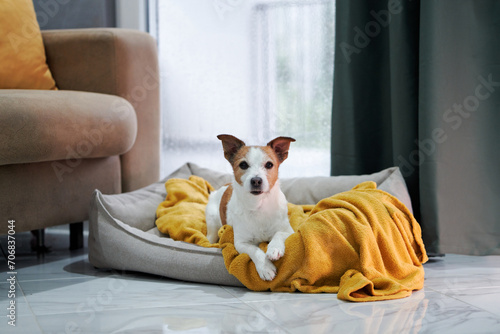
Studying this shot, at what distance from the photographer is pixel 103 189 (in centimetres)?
229

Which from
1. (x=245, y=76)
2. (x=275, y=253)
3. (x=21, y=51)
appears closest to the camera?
(x=275, y=253)

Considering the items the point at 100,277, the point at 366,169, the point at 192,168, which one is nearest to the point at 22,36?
the point at 192,168

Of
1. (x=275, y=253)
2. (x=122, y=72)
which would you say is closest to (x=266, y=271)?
(x=275, y=253)

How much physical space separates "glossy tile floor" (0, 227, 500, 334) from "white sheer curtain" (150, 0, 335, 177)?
1.31 metres

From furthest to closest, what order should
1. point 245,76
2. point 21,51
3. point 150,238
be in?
point 245,76
point 21,51
point 150,238

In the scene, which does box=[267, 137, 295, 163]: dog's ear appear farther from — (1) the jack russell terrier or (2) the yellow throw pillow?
(2) the yellow throw pillow

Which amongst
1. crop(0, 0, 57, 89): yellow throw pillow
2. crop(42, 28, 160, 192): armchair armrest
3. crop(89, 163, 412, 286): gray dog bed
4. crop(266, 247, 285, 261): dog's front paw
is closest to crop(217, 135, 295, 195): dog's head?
crop(266, 247, 285, 261): dog's front paw

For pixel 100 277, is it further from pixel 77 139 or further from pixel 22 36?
pixel 22 36

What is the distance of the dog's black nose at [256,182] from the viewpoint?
163 cm

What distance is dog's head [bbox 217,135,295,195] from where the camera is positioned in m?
1.64

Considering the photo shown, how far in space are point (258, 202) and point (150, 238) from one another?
422 millimetres

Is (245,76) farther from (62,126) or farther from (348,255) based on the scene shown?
(348,255)

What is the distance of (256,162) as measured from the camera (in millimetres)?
1685

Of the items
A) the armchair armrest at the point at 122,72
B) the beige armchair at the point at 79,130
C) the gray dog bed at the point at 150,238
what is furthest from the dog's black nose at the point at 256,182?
the armchair armrest at the point at 122,72
